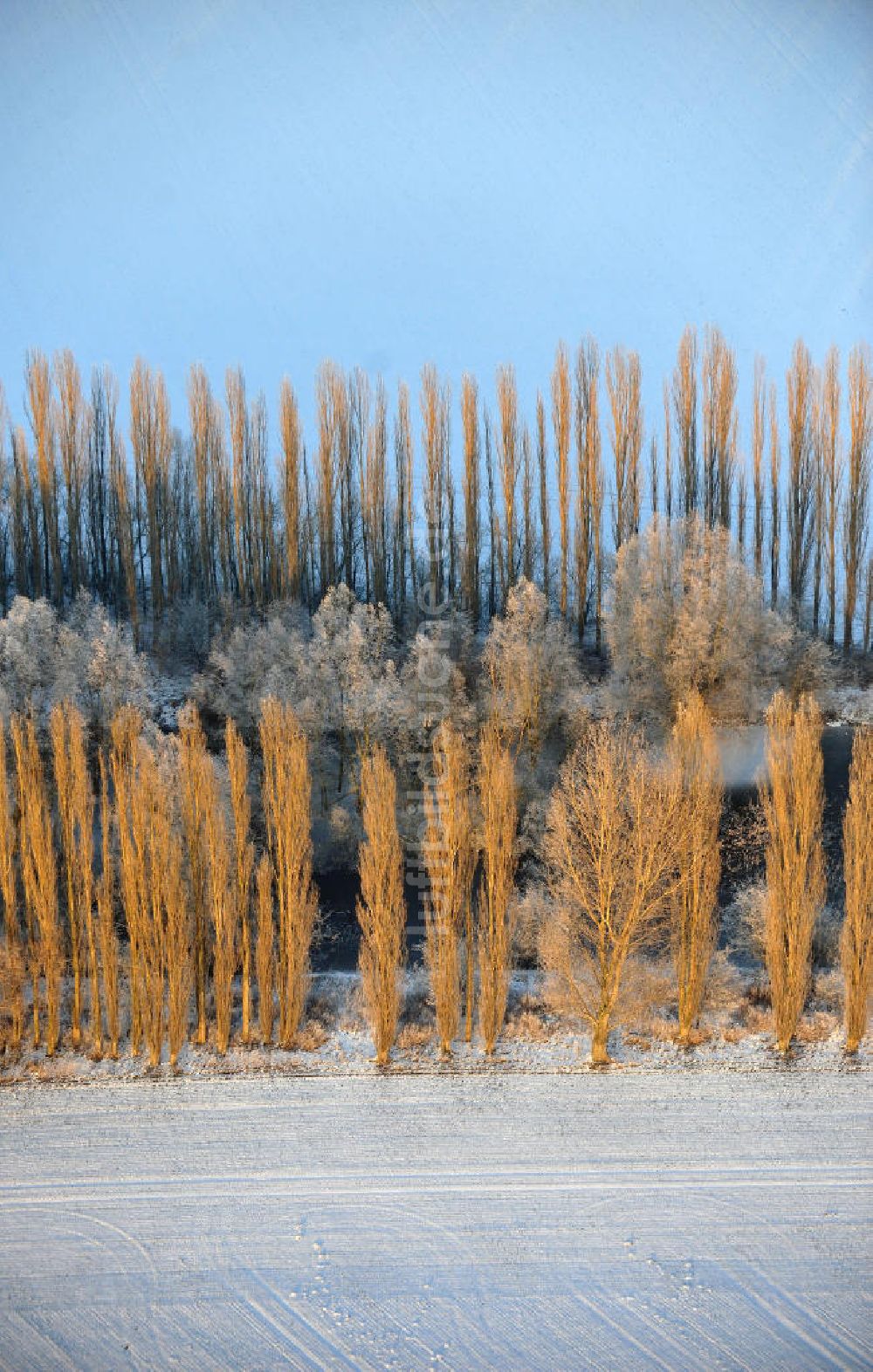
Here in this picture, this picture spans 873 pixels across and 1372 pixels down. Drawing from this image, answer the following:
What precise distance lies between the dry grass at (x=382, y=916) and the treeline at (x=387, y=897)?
3 centimetres

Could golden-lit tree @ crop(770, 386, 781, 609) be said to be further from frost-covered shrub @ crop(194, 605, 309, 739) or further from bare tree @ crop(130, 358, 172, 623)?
bare tree @ crop(130, 358, 172, 623)

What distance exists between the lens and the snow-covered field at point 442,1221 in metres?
8.67

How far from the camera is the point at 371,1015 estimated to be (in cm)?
1245

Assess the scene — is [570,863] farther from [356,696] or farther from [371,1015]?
[356,696]

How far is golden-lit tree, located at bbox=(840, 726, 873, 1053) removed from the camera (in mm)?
11898

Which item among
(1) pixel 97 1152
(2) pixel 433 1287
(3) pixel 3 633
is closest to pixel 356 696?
(3) pixel 3 633

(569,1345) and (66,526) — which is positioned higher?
(66,526)

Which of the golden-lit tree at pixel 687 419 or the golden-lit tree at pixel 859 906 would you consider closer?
the golden-lit tree at pixel 859 906

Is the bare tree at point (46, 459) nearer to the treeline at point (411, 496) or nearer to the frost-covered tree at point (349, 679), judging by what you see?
the treeline at point (411, 496)

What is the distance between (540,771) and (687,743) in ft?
14.7

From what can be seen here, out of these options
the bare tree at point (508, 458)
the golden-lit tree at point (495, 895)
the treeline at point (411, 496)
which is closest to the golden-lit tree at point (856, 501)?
the treeline at point (411, 496)

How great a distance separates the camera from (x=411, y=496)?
23344 mm

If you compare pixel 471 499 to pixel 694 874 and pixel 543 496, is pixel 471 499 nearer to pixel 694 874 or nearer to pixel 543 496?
pixel 543 496

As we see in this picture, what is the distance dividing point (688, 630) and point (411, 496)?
28.2 feet
